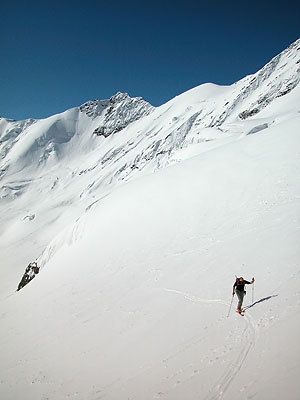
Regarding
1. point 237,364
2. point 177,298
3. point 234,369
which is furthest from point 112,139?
point 234,369

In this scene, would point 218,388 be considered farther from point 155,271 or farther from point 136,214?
point 136,214

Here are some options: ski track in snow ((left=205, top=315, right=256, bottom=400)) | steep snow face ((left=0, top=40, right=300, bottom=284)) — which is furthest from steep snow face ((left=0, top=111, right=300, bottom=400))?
steep snow face ((left=0, top=40, right=300, bottom=284))

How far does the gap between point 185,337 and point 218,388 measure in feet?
8.29

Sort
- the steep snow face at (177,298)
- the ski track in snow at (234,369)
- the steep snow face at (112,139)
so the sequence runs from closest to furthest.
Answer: the ski track in snow at (234,369) < the steep snow face at (177,298) < the steep snow face at (112,139)

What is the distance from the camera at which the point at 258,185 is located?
61.1 ft

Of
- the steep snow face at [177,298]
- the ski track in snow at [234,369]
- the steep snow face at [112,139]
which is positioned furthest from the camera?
the steep snow face at [112,139]

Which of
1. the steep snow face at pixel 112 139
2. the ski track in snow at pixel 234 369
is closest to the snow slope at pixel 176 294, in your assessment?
the ski track in snow at pixel 234 369

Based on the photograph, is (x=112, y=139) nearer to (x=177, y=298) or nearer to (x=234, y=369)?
(x=177, y=298)

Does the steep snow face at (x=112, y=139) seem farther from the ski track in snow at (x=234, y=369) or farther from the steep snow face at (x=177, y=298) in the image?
the ski track in snow at (x=234, y=369)

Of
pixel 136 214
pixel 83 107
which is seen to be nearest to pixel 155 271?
pixel 136 214

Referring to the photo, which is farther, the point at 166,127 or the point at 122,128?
the point at 122,128

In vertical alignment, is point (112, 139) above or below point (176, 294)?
above

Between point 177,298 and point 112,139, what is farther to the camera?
point 112,139

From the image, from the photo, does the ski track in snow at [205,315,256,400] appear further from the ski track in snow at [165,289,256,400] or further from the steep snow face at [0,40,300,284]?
the steep snow face at [0,40,300,284]
